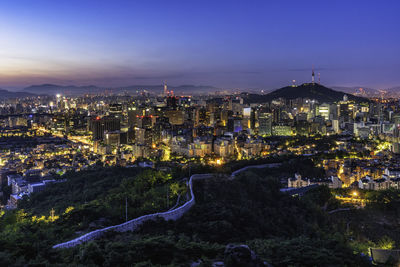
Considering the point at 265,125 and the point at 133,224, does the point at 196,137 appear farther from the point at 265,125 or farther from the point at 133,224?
the point at 133,224

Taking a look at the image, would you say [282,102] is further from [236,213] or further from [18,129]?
[236,213]

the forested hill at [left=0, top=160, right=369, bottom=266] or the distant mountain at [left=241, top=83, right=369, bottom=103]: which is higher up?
the distant mountain at [left=241, top=83, right=369, bottom=103]

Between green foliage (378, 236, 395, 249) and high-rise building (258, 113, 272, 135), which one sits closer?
green foliage (378, 236, 395, 249)

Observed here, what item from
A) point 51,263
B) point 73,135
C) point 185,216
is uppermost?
point 51,263

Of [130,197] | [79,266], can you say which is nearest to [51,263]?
[79,266]

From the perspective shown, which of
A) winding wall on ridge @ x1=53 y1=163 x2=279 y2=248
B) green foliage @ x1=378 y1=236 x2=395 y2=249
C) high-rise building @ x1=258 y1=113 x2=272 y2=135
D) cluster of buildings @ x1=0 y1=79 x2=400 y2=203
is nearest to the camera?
winding wall on ridge @ x1=53 y1=163 x2=279 y2=248

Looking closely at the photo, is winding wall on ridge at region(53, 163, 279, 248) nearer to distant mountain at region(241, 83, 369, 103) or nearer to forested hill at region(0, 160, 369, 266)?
forested hill at region(0, 160, 369, 266)

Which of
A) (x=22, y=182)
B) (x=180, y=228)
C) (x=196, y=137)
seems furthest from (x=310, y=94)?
(x=180, y=228)

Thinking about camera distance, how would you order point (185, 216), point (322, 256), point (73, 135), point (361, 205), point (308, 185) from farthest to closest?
point (73, 135) → point (308, 185) → point (361, 205) → point (185, 216) → point (322, 256)

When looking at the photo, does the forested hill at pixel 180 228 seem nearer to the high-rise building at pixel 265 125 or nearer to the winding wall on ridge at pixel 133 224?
the winding wall on ridge at pixel 133 224

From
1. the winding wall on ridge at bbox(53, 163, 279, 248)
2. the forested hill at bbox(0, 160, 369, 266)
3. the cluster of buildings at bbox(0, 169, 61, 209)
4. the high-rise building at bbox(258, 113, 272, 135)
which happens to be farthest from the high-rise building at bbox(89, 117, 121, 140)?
the winding wall on ridge at bbox(53, 163, 279, 248)

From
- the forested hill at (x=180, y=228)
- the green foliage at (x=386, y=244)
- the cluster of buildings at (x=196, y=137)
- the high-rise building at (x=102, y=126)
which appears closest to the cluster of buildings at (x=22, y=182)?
the cluster of buildings at (x=196, y=137)
